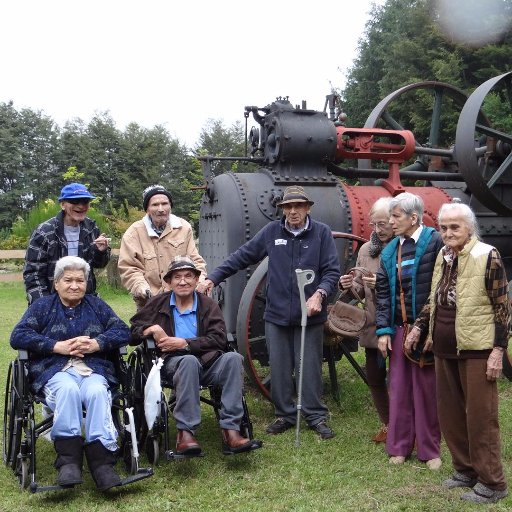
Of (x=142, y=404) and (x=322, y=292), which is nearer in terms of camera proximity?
(x=142, y=404)

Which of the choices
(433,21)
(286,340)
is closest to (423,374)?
(286,340)

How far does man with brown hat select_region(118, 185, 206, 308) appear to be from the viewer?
461 cm

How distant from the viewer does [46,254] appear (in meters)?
4.41

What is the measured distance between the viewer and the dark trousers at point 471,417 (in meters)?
3.30

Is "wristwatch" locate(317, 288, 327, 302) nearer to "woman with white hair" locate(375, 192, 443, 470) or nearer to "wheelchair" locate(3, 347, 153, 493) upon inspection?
"woman with white hair" locate(375, 192, 443, 470)

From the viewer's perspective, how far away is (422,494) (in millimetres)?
3561

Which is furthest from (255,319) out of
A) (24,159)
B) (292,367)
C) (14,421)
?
(24,159)

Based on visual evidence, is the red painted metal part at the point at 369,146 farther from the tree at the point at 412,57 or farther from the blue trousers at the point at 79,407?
the tree at the point at 412,57

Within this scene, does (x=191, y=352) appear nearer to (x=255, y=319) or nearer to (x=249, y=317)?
(x=249, y=317)

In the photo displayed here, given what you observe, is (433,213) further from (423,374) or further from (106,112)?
(106,112)

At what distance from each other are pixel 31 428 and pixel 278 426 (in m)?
1.69

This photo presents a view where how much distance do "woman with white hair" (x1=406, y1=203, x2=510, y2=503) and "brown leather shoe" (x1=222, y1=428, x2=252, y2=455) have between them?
1020 millimetres

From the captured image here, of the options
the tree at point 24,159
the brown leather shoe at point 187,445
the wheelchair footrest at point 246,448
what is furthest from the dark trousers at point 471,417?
the tree at point 24,159

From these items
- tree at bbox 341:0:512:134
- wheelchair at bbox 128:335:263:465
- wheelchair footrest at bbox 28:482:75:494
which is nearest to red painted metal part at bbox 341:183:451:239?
wheelchair at bbox 128:335:263:465
